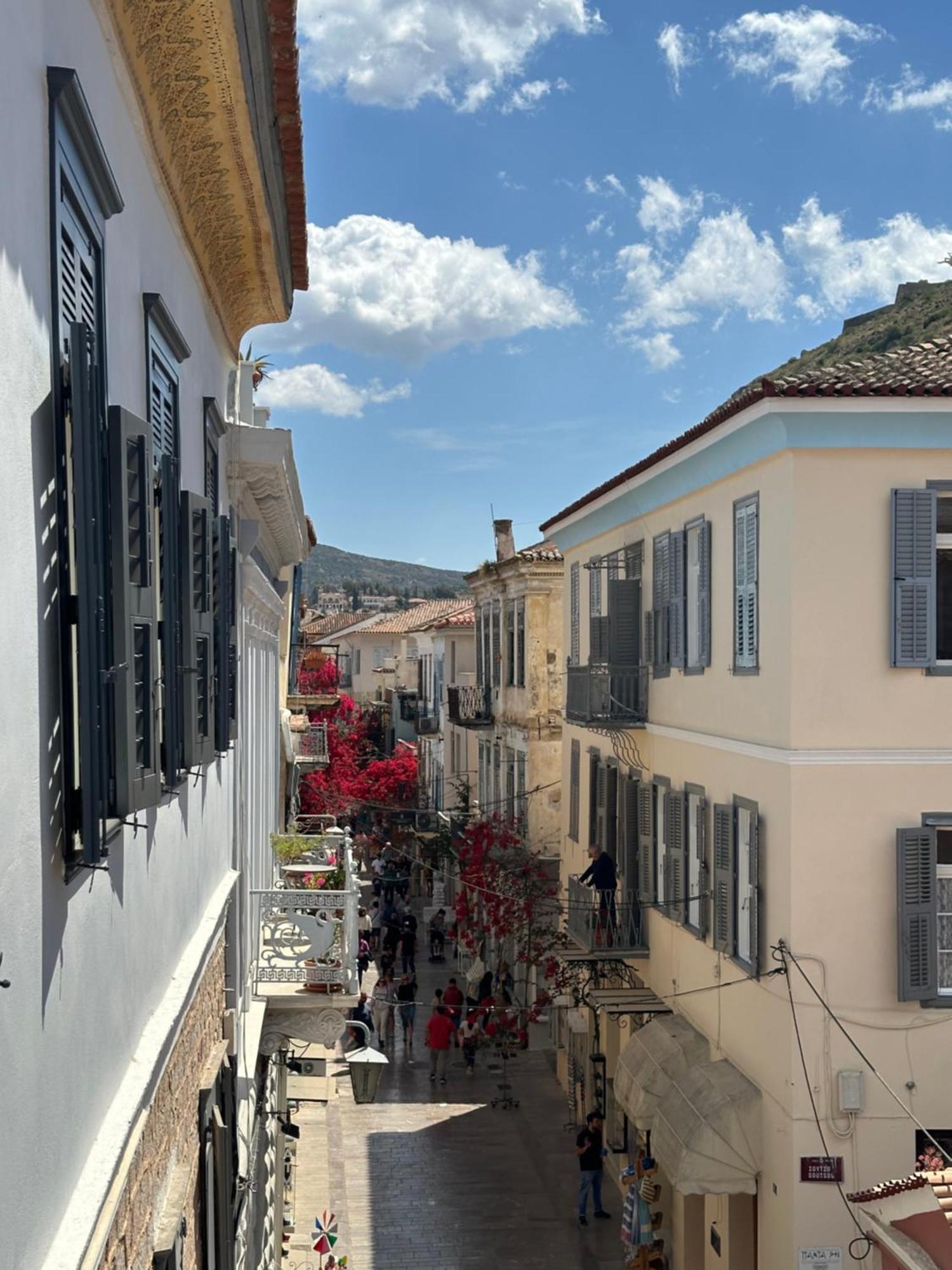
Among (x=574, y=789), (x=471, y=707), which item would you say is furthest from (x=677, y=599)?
(x=471, y=707)

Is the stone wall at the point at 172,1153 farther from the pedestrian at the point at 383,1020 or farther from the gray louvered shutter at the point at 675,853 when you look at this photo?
the pedestrian at the point at 383,1020

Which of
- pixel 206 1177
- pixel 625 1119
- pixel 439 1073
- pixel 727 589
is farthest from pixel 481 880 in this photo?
pixel 206 1177

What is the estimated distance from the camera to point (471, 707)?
39062 mm

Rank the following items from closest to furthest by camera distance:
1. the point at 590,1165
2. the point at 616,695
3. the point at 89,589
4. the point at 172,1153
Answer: the point at 89,589 → the point at 172,1153 → the point at 590,1165 → the point at 616,695

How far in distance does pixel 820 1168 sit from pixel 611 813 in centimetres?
939

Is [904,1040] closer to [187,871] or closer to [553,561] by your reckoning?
[187,871]

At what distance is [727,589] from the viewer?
626 inches

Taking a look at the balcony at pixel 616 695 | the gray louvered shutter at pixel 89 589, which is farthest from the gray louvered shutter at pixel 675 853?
the gray louvered shutter at pixel 89 589

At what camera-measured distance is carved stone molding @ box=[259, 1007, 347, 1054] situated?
45.9ft

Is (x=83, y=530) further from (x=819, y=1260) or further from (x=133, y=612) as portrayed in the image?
(x=819, y=1260)

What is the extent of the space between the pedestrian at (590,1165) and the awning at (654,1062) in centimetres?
195

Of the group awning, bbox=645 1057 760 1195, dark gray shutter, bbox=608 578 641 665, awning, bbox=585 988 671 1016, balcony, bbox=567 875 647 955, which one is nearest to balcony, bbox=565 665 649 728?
dark gray shutter, bbox=608 578 641 665

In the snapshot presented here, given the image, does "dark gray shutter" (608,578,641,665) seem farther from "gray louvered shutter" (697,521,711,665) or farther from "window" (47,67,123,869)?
"window" (47,67,123,869)

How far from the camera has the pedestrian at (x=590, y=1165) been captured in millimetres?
19969
